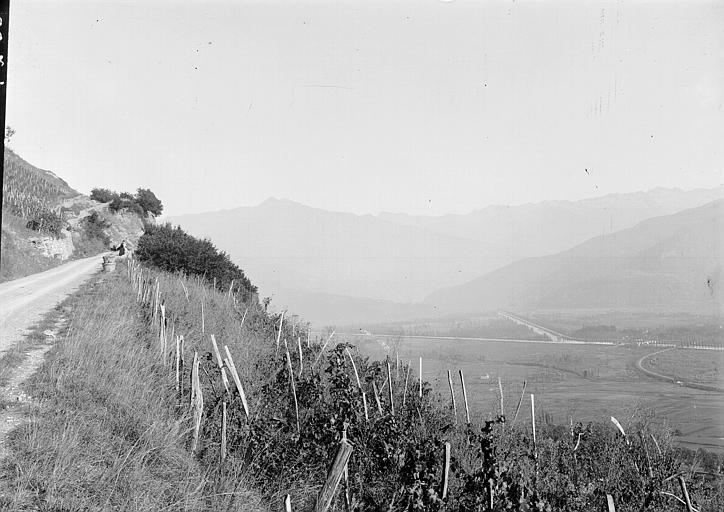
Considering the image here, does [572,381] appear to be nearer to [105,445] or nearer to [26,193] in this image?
[105,445]

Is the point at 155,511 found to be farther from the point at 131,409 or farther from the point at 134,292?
the point at 134,292

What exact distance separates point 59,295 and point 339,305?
4174 cm

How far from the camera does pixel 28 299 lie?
12.5m

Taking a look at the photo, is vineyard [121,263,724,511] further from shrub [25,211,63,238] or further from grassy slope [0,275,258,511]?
shrub [25,211,63,238]

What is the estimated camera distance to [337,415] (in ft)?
21.1

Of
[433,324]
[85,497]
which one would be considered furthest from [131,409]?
[433,324]

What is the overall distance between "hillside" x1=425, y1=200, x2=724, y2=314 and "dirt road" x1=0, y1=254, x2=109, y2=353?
29605mm

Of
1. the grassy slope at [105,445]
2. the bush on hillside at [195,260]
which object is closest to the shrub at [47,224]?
the bush on hillside at [195,260]

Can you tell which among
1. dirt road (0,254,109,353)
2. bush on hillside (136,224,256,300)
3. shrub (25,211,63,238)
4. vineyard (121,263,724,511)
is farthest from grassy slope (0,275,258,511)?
shrub (25,211,63,238)

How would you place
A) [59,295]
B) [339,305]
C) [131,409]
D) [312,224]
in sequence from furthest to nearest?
[312,224] < [339,305] < [59,295] < [131,409]

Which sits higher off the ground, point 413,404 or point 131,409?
point 131,409

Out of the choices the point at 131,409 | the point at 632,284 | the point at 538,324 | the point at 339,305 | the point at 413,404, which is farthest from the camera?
the point at 339,305

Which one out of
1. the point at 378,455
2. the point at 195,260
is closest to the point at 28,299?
the point at 195,260

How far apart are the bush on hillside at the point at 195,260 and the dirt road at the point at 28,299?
337cm
